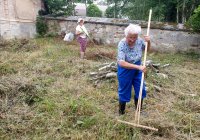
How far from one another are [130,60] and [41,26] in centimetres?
1016

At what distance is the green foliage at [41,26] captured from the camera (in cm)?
1379

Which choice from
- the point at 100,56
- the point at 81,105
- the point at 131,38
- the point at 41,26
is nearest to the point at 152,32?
the point at 100,56

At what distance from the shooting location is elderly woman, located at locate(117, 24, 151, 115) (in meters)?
4.11

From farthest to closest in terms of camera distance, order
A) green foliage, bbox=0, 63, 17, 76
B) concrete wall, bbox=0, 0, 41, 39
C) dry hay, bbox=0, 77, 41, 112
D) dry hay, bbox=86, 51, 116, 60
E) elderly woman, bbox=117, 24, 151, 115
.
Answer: concrete wall, bbox=0, 0, 41, 39, dry hay, bbox=86, 51, 116, 60, green foliage, bbox=0, 63, 17, 76, dry hay, bbox=0, 77, 41, 112, elderly woman, bbox=117, 24, 151, 115

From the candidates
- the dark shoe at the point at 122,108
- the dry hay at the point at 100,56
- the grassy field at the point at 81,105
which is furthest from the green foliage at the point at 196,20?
the dark shoe at the point at 122,108

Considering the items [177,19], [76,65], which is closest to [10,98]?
[76,65]

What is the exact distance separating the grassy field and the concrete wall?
4.76 m

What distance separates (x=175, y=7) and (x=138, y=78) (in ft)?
40.1

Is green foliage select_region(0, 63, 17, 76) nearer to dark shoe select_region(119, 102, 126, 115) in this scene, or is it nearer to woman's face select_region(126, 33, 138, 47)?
dark shoe select_region(119, 102, 126, 115)

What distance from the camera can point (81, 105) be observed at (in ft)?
15.9

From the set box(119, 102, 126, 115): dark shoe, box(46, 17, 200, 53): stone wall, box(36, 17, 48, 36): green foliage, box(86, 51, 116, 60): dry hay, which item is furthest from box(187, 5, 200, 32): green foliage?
box(36, 17, 48, 36): green foliage

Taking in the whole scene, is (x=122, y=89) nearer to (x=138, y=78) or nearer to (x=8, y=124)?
(x=138, y=78)

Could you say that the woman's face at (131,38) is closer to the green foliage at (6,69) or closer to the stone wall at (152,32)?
the green foliage at (6,69)

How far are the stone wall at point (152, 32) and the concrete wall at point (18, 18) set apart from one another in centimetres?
88
